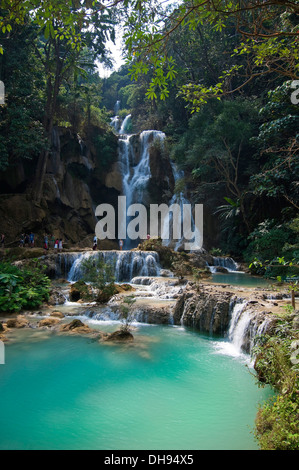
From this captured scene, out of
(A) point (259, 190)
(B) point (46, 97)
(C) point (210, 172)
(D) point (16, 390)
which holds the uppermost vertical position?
(B) point (46, 97)

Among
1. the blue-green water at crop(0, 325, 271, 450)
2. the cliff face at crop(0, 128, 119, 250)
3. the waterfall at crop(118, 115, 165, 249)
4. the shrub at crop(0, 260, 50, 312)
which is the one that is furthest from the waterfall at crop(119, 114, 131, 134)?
the blue-green water at crop(0, 325, 271, 450)

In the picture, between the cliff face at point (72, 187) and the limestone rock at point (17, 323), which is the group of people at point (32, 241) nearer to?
the cliff face at point (72, 187)

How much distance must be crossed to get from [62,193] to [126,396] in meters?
19.8

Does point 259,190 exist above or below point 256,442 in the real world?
above

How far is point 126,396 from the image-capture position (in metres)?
4.94

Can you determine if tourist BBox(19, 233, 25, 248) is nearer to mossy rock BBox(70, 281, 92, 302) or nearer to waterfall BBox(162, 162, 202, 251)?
mossy rock BBox(70, 281, 92, 302)

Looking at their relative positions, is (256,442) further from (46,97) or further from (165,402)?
(46,97)

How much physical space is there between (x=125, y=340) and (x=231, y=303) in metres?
2.69

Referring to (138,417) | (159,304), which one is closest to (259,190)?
(159,304)

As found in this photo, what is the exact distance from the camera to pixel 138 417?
434cm

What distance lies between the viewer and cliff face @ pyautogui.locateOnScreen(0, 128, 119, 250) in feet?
62.6

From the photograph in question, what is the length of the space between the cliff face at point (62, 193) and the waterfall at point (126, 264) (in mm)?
4775

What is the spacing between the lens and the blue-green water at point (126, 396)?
A: 153 inches

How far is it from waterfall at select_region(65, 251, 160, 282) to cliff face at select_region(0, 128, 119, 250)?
15.7 feet
